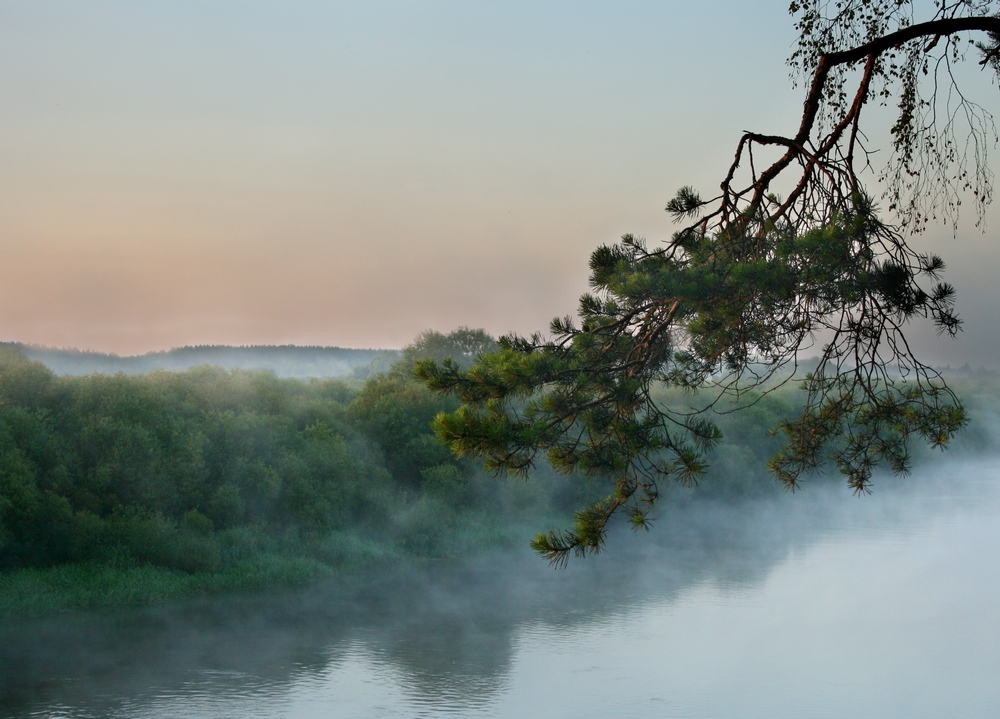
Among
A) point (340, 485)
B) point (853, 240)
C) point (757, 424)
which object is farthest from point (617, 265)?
point (757, 424)

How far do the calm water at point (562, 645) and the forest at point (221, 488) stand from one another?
873 mm

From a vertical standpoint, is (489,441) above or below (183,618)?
above

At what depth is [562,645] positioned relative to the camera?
528 inches

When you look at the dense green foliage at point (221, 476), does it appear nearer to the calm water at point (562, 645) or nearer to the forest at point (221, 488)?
the forest at point (221, 488)

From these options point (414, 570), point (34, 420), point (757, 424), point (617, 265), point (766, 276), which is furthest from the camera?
point (757, 424)

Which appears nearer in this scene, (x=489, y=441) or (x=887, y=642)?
(x=489, y=441)

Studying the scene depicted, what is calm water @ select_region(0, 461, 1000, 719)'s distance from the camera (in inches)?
437

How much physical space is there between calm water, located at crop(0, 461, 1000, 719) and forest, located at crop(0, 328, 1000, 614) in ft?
2.86

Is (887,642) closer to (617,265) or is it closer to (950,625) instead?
(950,625)

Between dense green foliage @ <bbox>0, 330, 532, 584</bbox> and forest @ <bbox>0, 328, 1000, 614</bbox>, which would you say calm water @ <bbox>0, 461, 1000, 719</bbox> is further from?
dense green foliage @ <bbox>0, 330, 532, 584</bbox>

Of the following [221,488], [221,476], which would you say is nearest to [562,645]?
[221,488]

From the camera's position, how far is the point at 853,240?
4.33 meters

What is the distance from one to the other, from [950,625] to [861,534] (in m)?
8.08

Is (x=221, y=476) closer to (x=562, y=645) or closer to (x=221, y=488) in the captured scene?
(x=221, y=488)
